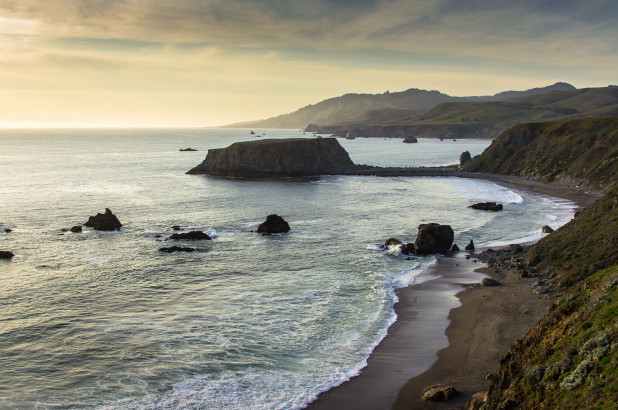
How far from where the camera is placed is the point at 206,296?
123 ft

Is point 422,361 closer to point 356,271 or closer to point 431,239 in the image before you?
point 356,271

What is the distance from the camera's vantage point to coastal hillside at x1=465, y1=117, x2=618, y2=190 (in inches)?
4023

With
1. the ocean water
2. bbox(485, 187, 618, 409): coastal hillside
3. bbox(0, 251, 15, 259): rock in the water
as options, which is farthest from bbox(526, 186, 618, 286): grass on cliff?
Result: bbox(0, 251, 15, 259): rock in the water

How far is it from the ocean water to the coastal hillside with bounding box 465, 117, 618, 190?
75.7ft

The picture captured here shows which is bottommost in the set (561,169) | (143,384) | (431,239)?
(143,384)

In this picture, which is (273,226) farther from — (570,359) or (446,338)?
(570,359)

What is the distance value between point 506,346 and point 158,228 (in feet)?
161

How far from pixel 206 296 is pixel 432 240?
2542 cm

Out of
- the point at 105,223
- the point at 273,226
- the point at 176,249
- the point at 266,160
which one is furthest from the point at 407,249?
the point at 266,160

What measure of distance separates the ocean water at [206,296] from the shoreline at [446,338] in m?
1.21

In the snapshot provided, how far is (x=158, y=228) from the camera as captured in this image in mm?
65125

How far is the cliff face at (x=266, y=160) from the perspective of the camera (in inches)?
5482

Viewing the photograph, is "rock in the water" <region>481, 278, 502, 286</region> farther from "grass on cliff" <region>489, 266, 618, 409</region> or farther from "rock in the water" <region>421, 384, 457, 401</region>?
"rock in the water" <region>421, 384, 457, 401</region>

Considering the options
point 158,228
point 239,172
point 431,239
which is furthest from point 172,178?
point 431,239
